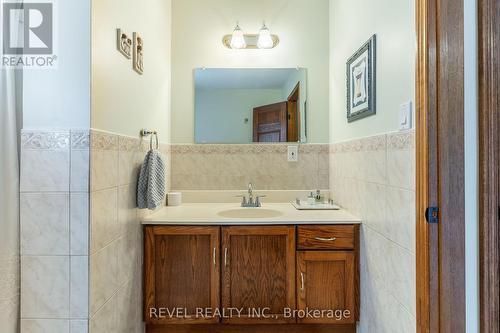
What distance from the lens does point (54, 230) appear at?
1142mm

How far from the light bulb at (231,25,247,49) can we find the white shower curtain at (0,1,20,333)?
4.79 feet

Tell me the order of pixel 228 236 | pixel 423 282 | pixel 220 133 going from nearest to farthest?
pixel 423 282, pixel 228 236, pixel 220 133

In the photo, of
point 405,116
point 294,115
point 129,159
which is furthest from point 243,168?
point 405,116

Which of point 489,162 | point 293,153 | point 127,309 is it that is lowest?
point 127,309

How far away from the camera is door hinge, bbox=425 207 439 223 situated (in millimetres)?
1042

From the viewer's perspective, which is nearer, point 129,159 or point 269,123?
point 129,159

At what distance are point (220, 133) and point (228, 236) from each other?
92 centimetres

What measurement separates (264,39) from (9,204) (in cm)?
192

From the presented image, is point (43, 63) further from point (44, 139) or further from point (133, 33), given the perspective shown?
point (133, 33)

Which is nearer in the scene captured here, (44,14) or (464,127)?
(464,127)

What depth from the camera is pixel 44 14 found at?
3.76 ft

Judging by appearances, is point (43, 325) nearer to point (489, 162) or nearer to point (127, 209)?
point (127, 209)

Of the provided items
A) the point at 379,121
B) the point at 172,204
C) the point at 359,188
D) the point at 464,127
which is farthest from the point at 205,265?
the point at 464,127

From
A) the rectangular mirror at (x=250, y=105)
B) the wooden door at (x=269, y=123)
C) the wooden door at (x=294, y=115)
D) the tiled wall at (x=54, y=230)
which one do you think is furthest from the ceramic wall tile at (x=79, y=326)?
the wooden door at (x=294, y=115)
